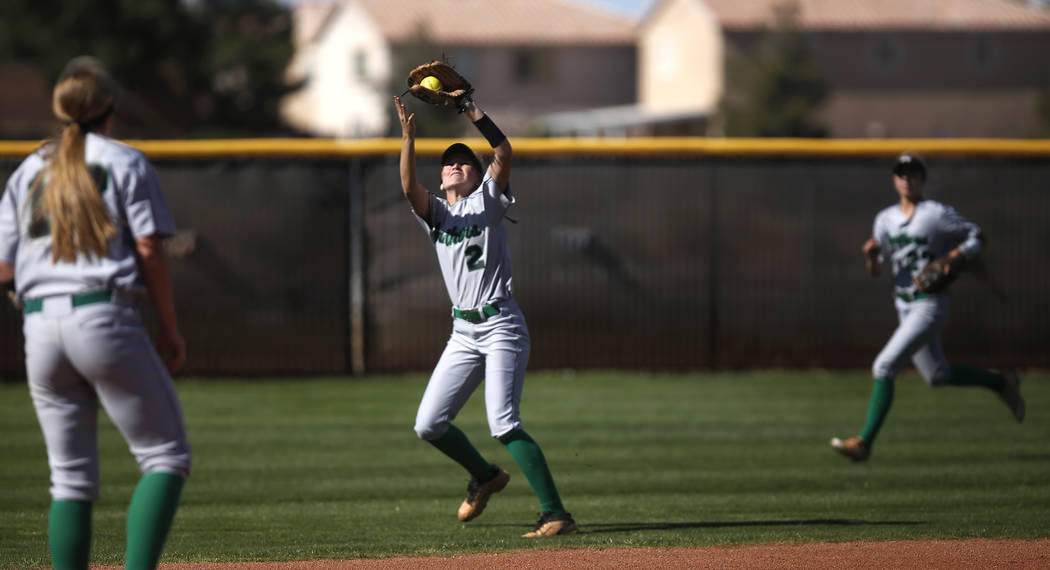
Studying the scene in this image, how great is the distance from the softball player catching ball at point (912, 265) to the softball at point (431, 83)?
4.04 m

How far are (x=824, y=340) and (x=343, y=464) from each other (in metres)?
7.01

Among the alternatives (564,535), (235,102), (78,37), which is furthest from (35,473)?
(235,102)

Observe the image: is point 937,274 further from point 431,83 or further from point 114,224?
point 114,224

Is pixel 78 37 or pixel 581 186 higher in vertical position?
pixel 78 37

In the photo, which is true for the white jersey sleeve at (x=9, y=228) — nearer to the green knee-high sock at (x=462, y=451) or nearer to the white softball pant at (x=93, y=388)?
the white softball pant at (x=93, y=388)

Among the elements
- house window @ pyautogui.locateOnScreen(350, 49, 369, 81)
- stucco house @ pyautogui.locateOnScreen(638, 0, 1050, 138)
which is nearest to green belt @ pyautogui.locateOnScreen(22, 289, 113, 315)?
stucco house @ pyautogui.locateOnScreen(638, 0, 1050, 138)

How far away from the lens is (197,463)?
920 centimetres

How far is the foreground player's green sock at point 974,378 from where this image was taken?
9.39m

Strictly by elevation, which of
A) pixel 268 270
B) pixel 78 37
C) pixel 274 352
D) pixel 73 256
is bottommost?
pixel 274 352

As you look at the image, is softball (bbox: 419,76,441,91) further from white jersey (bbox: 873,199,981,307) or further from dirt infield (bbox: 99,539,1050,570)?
white jersey (bbox: 873,199,981,307)

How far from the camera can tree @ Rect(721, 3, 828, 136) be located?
49.8 metres

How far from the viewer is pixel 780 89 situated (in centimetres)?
5078

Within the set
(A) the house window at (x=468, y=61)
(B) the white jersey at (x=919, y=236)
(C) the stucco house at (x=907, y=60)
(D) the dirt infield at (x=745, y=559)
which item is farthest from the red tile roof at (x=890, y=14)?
(D) the dirt infield at (x=745, y=559)

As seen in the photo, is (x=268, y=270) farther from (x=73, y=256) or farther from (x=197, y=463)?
(x=73, y=256)
